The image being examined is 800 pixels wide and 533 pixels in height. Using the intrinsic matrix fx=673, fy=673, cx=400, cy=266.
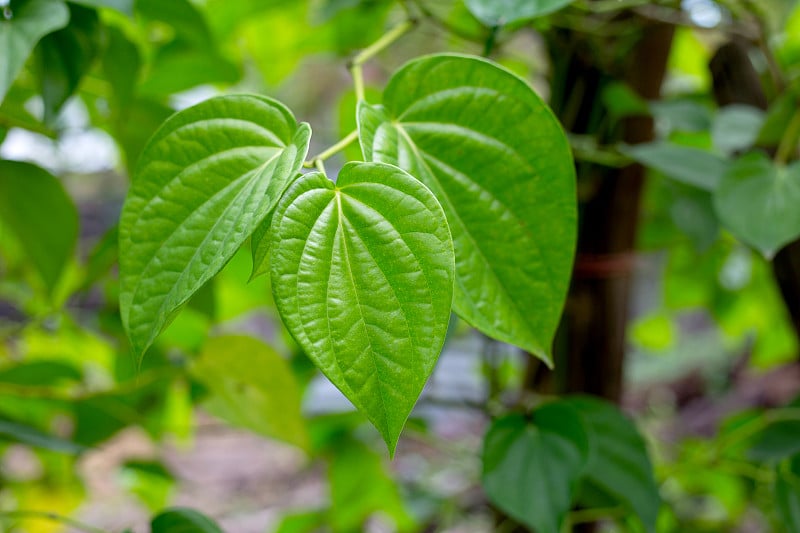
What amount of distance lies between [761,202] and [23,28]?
0.37 m

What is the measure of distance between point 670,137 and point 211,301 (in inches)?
16.8

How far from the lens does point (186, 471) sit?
5.75ft

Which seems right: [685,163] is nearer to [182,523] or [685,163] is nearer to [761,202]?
[761,202]

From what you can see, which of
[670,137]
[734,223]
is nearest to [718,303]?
[670,137]

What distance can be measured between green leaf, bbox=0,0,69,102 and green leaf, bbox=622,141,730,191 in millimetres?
318

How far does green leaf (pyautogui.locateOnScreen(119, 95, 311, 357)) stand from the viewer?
0.78ft

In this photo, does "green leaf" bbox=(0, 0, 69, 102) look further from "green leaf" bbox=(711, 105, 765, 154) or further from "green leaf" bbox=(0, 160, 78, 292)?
"green leaf" bbox=(711, 105, 765, 154)

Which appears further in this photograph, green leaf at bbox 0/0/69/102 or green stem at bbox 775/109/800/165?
green stem at bbox 775/109/800/165

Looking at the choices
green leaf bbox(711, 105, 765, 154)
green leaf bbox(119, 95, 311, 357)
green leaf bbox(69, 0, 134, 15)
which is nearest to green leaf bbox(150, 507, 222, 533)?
green leaf bbox(119, 95, 311, 357)

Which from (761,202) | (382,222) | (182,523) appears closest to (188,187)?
(382,222)

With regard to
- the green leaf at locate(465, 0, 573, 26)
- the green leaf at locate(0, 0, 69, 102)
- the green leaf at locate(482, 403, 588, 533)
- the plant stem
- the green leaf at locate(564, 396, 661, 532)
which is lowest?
the green leaf at locate(564, 396, 661, 532)

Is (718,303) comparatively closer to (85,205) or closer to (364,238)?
(364,238)

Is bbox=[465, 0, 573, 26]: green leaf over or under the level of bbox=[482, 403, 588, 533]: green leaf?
over

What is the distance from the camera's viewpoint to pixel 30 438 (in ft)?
1.24
